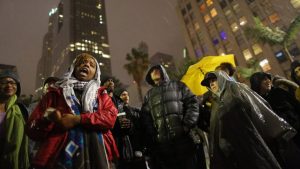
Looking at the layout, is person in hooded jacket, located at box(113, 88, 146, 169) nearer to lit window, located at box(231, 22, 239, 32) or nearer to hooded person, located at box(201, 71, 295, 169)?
hooded person, located at box(201, 71, 295, 169)

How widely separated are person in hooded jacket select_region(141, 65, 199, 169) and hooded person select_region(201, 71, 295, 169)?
1.50ft

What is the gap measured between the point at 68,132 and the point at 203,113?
369 centimetres

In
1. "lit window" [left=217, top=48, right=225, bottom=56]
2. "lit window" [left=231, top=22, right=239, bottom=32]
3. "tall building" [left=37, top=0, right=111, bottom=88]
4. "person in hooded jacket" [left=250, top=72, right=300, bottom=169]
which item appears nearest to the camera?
"person in hooded jacket" [left=250, top=72, right=300, bottom=169]

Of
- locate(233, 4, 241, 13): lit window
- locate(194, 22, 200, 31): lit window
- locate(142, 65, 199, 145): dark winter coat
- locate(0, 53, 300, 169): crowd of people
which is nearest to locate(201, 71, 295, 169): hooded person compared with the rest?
locate(0, 53, 300, 169): crowd of people

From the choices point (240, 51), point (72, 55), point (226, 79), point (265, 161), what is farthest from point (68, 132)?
point (72, 55)

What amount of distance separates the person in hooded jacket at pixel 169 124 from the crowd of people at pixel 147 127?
2cm

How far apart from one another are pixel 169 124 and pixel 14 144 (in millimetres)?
2433

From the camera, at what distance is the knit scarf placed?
3.13 metres

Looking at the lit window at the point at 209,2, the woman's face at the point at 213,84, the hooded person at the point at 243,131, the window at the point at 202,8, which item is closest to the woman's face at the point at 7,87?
the hooded person at the point at 243,131

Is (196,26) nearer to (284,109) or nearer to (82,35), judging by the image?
(284,109)

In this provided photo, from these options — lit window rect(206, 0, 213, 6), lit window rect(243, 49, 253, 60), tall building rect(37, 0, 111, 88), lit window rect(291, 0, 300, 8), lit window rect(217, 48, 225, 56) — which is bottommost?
lit window rect(243, 49, 253, 60)

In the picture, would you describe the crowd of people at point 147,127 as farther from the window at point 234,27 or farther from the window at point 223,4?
the window at point 223,4

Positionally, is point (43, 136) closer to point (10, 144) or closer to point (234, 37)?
point (10, 144)

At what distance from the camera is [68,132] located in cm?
239
